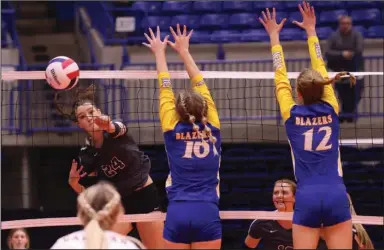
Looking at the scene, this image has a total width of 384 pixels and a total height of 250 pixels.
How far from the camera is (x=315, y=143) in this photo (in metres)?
7.01

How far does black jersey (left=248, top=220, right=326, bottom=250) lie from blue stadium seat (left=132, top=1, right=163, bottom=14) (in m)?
5.78

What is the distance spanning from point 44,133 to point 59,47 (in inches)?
107

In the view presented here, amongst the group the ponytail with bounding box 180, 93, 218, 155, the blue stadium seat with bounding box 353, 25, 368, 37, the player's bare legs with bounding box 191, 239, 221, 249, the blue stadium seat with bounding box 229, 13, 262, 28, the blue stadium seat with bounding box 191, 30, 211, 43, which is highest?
the blue stadium seat with bounding box 229, 13, 262, 28

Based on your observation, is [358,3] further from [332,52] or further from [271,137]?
[271,137]

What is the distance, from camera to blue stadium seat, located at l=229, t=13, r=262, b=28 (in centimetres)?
1426

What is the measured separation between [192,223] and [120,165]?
4.54ft

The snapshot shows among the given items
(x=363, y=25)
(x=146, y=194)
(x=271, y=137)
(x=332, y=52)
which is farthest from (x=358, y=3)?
(x=146, y=194)

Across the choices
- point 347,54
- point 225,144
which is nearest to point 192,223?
point 225,144

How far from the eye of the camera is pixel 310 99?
279 inches

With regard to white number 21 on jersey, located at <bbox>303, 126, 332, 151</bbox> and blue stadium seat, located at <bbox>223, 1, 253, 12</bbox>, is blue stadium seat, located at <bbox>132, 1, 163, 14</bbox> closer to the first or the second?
blue stadium seat, located at <bbox>223, 1, 253, 12</bbox>

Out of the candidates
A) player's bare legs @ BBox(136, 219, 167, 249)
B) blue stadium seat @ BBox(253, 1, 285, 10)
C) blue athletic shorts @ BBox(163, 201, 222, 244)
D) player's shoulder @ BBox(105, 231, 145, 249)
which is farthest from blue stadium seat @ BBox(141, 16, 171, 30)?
player's shoulder @ BBox(105, 231, 145, 249)

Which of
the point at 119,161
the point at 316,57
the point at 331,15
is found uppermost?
the point at 331,15

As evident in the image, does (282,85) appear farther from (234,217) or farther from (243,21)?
(243,21)

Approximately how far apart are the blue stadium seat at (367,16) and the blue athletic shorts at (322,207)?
7.71m
